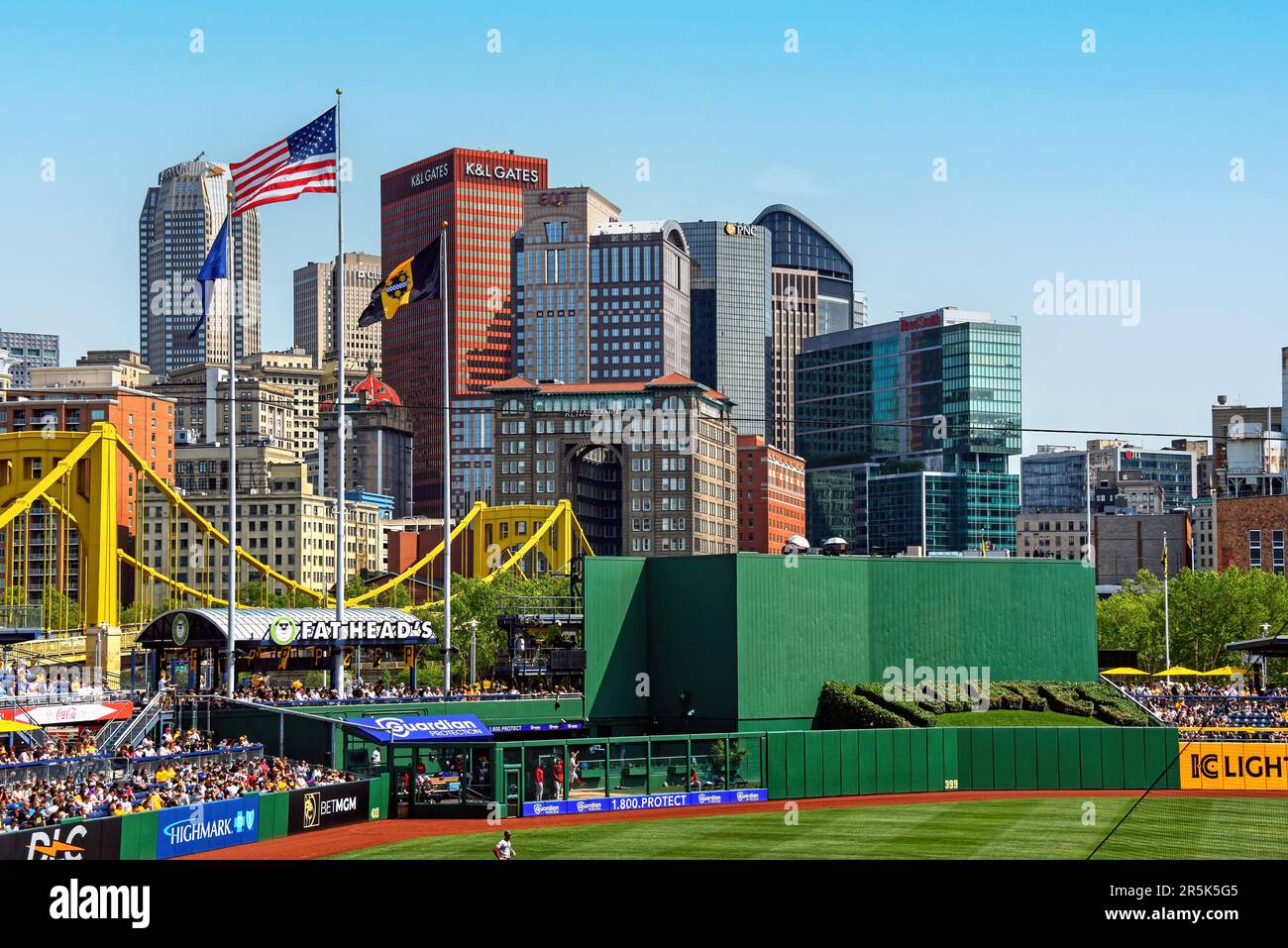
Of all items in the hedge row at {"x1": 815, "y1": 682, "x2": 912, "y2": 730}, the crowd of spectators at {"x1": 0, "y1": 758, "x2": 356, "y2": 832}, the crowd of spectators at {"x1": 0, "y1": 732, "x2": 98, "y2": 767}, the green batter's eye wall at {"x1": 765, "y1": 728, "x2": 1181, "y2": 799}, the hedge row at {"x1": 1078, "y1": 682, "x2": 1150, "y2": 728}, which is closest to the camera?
the crowd of spectators at {"x1": 0, "y1": 758, "x2": 356, "y2": 832}

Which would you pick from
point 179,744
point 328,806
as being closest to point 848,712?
point 328,806

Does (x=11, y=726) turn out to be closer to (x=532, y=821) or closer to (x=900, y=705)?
→ (x=532, y=821)

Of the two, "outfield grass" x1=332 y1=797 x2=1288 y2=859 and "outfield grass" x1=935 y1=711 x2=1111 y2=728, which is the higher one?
"outfield grass" x1=935 y1=711 x2=1111 y2=728

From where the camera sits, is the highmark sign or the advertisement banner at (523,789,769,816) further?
the highmark sign

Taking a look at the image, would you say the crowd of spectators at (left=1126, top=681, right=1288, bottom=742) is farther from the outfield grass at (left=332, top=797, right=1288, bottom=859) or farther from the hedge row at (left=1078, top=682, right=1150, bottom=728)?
the outfield grass at (left=332, top=797, right=1288, bottom=859)

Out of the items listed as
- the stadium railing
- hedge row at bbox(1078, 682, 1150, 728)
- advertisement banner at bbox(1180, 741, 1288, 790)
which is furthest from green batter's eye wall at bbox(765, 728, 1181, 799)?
the stadium railing

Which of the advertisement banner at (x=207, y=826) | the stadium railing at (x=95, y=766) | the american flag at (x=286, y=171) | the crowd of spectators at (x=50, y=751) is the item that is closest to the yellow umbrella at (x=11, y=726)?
the crowd of spectators at (x=50, y=751)
